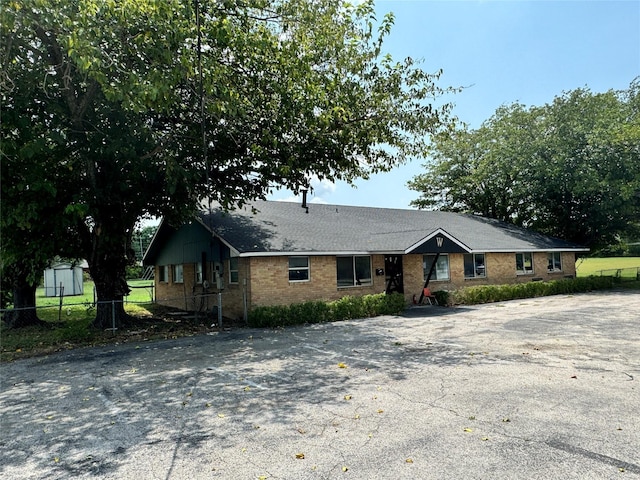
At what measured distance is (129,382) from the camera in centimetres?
819

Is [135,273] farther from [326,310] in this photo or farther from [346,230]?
[326,310]

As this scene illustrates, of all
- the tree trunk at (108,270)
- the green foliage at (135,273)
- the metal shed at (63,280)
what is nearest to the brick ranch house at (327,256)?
the tree trunk at (108,270)

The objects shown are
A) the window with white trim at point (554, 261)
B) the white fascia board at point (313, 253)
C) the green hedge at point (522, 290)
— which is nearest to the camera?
the white fascia board at point (313, 253)

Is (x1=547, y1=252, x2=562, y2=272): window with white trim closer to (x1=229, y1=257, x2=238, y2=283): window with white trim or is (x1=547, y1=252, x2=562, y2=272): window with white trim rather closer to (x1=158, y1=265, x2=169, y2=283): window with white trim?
(x1=229, y1=257, x2=238, y2=283): window with white trim

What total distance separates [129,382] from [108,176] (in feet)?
25.9

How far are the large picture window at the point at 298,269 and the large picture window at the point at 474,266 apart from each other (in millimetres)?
9425

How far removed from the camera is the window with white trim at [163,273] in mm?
25208

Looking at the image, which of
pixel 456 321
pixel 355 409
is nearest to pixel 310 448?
pixel 355 409

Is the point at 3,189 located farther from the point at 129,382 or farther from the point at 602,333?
the point at 602,333

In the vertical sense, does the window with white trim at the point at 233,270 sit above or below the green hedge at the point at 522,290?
above

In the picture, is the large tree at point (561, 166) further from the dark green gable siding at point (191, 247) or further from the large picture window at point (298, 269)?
the dark green gable siding at point (191, 247)

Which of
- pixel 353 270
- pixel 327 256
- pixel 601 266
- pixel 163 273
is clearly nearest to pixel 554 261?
pixel 353 270

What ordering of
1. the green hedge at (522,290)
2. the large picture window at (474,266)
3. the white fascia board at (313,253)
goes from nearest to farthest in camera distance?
the white fascia board at (313,253) < the green hedge at (522,290) < the large picture window at (474,266)

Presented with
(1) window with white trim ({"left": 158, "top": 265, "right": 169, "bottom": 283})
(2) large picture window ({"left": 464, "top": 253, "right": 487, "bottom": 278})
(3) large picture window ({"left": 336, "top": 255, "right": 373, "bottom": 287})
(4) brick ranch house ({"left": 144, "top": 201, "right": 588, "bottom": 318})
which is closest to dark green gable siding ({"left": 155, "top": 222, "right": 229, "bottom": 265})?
(4) brick ranch house ({"left": 144, "top": 201, "right": 588, "bottom": 318})
